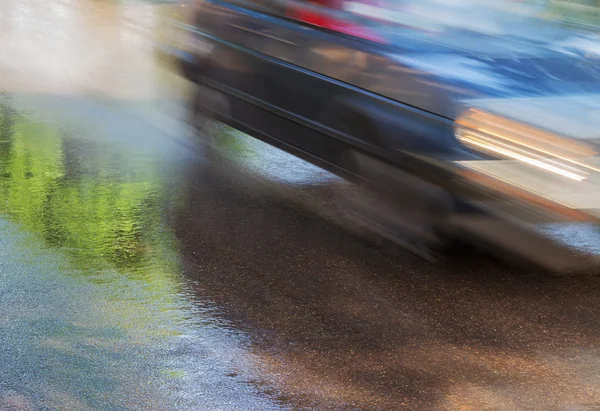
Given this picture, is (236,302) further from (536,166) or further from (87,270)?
(536,166)

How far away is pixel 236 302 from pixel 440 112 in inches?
64.6

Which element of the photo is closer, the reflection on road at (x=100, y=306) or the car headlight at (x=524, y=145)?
the reflection on road at (x=100, y=306)

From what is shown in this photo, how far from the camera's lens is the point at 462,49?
218 inches

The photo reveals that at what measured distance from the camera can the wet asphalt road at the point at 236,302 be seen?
13.0 feet

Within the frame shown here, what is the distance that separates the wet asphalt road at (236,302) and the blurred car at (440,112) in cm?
42

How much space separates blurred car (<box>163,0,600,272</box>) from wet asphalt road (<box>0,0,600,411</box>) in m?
0.42

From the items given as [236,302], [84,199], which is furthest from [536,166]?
[84,199]

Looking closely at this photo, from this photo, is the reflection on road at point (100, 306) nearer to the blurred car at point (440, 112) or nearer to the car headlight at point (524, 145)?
the blurred car at point (440, 112)

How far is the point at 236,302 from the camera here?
4762mm

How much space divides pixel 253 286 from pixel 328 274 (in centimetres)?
52

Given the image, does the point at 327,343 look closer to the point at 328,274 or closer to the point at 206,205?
the point at 328,274

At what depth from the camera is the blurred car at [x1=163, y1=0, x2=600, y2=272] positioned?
15.9ft

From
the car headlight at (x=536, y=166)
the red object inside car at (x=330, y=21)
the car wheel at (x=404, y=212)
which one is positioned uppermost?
the red object inside car at (x=330, y=21)

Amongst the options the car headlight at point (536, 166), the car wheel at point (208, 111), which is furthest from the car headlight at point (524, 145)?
the car wheel at point (208, 111)
